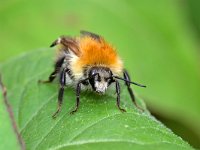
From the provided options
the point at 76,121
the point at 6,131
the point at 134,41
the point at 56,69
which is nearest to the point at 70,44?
the point at 56,69

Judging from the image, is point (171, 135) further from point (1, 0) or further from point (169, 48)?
point (1, 0)

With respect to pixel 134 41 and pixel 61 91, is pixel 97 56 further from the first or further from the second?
pixel 134 41

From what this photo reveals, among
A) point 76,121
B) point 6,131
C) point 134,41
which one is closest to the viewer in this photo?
point 6,131

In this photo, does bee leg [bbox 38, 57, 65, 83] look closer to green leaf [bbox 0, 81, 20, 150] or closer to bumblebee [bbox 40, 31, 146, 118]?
bumblebee [bbox 40, 31, 146, 118]

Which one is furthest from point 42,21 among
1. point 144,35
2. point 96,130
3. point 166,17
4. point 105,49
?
point 96,130

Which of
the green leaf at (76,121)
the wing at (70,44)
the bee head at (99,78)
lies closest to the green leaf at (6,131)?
the green leaf at (76,121)

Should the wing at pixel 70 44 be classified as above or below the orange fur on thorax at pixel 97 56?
above

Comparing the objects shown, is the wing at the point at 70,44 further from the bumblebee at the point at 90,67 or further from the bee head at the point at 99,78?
the bee head at the point at 99,78
